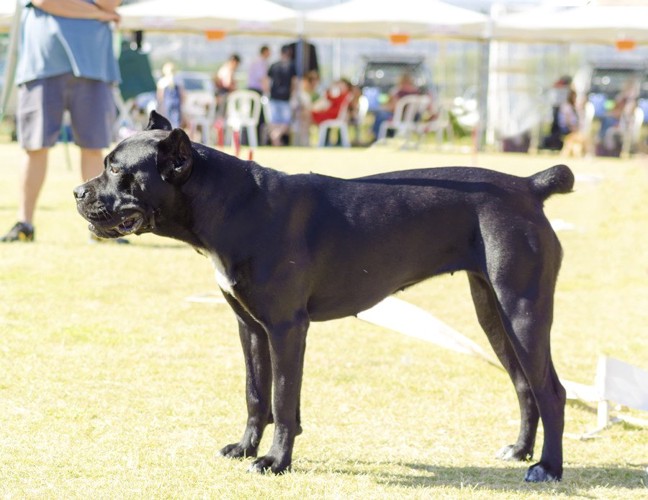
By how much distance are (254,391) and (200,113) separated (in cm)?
2089

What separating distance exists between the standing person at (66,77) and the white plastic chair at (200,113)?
15.5 metres

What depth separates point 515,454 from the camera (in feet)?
14.9

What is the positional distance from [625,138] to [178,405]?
847 inches

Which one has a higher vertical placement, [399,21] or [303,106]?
[399,21]

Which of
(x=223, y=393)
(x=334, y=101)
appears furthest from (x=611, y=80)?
(x=223, y=393)

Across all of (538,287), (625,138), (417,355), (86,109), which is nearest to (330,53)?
(625,138)

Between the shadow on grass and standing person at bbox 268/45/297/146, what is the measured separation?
69.2 feet

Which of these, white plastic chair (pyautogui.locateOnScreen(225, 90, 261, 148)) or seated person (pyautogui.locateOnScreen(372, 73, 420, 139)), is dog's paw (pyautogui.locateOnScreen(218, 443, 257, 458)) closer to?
white plastic chair (pyautogui.locateOnScreen(225, 90, 261, 148))

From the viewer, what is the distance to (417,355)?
6305 millimetres

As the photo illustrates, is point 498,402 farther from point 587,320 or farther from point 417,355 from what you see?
point 587,320

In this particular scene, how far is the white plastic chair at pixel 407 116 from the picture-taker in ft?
86.2

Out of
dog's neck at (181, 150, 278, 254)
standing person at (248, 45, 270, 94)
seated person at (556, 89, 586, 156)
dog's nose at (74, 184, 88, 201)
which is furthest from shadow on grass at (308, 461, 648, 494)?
standing person at (248, 45, 270, 94)

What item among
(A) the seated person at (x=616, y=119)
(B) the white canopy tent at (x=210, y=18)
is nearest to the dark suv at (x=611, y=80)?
(A) the seated person at (x=616, y=119)

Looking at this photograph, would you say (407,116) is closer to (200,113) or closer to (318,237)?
(200,113)
